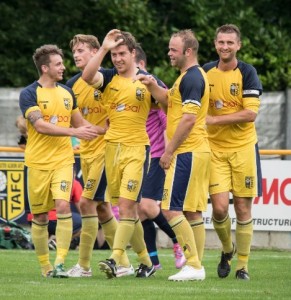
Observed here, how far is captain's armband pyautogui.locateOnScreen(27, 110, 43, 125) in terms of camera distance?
13091 mm

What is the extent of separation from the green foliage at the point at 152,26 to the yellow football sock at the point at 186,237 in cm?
1025

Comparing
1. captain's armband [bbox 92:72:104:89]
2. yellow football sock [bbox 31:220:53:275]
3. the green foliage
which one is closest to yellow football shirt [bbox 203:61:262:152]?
captain's armband [bbox 92:72:104:89]

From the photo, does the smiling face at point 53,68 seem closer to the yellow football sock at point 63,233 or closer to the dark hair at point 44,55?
the dark hair at point 44,55

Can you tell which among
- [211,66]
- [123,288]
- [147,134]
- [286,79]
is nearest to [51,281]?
[123,288]

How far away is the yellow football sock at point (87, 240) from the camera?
1373 centimetres

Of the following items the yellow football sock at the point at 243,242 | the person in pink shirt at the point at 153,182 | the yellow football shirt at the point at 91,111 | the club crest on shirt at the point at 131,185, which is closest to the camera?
the club crest on shirt at the point at 131,185

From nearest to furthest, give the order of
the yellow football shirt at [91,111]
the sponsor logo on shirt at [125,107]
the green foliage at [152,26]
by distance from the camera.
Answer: the sponsor logo on shirt at [125,107]
the yellow football shirt at [91,111]
the green foliage at [152,26]

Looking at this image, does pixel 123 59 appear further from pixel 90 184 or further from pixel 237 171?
pixel 237 171

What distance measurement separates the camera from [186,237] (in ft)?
41.8

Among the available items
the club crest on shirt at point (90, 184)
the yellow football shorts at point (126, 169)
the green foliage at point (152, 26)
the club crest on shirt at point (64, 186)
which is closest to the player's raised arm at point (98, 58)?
the yellow football shorts at point (126, 169)

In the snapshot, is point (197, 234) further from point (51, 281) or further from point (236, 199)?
point (51, 281)

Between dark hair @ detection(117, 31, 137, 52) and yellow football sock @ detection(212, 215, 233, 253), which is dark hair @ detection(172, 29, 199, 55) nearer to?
dark hair @ detection(117, 31, 137, 52)

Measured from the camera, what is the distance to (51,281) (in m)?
12.8

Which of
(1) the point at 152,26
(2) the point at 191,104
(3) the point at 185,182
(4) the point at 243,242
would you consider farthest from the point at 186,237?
(1) the point at 152,26
